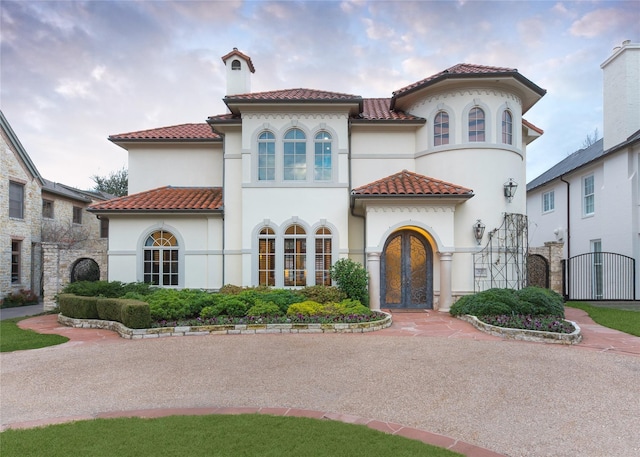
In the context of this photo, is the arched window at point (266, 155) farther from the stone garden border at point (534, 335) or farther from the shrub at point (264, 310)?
the stone garden border at point (534, 335)

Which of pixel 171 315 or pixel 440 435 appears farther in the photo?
pixel 171 315

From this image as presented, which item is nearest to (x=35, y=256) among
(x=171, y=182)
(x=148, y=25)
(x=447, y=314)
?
(x=171, y=182)

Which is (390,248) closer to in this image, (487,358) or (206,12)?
(487,358)

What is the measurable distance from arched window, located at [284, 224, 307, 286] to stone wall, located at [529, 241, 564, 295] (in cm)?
1040

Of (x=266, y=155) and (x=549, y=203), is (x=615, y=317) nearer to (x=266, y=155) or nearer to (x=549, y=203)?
(x=549, y=203)

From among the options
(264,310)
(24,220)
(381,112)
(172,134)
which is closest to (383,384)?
(264,310)

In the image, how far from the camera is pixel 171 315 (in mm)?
9602

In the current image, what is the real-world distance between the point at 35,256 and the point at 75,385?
17.9m

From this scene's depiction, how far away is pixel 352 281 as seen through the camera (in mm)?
11375

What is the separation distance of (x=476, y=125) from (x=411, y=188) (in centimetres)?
378

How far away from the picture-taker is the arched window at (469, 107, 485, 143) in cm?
1276

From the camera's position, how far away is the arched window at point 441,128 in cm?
1309

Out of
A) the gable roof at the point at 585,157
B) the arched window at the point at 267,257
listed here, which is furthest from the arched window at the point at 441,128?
the gable roof at the point at 585,157

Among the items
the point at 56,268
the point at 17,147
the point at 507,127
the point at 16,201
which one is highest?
the point at 17,147
